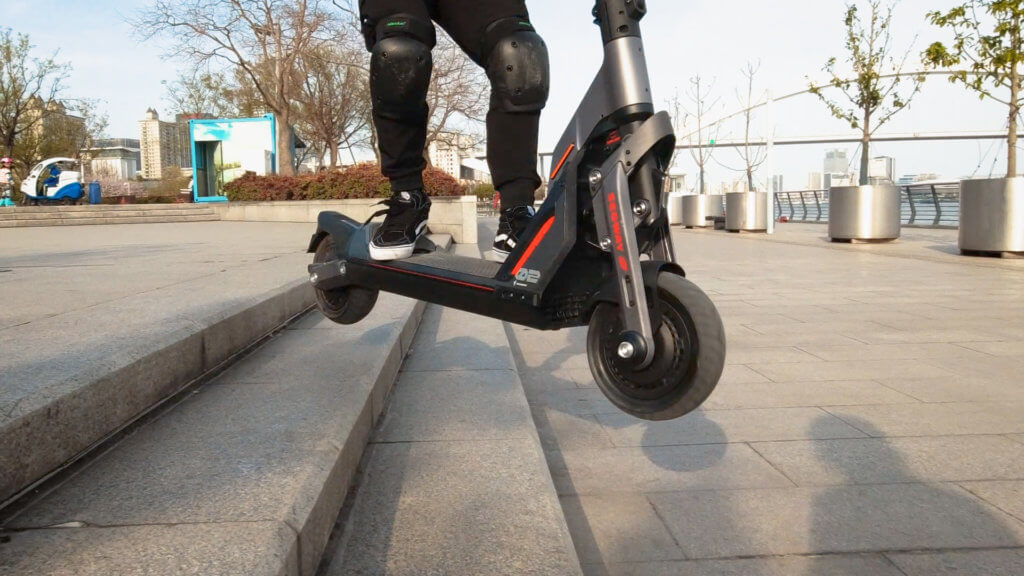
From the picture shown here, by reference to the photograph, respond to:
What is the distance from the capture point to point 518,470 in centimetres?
218

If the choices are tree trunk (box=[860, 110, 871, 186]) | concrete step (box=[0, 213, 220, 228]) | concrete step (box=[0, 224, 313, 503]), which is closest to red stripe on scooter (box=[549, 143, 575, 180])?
concrete step (box=[0, 224, 313, 503])

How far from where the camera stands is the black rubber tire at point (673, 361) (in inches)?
61.8

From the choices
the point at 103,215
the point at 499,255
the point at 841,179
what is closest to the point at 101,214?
the point at 103,215

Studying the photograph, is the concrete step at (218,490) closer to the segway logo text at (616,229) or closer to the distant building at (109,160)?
the segway logo text at (616,229)

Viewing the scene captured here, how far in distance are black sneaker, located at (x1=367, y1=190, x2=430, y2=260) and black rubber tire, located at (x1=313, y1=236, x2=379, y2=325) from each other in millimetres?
265

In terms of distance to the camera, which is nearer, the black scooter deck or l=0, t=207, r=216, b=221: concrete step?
the black scooter deck

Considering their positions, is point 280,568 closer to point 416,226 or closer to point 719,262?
point 416,226

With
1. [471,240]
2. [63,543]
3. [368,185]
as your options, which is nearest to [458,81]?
[368,185]

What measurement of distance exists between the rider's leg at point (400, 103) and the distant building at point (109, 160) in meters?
49.8

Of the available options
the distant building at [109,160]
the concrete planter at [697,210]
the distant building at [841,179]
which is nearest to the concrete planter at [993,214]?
the distant building at [841,179]

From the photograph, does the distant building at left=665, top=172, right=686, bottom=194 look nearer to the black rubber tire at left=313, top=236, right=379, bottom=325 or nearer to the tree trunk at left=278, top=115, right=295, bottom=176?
the tree trunk at left=278, top=115, right=295, bottom=176

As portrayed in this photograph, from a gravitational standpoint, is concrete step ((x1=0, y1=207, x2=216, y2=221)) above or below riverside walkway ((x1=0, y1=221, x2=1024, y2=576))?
above

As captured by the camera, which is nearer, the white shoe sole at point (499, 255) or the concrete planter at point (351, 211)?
the white shoe sole at point (499, 255)

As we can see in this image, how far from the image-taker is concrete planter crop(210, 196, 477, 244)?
495 inches
